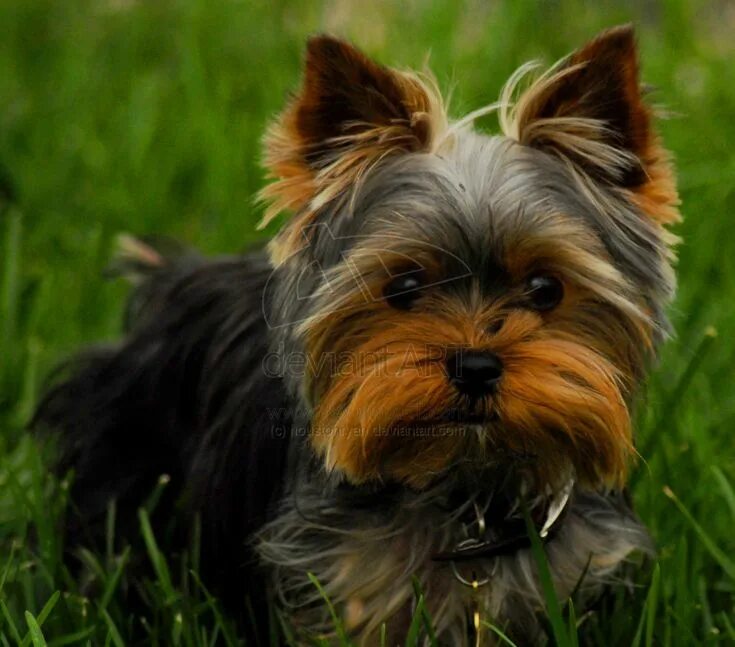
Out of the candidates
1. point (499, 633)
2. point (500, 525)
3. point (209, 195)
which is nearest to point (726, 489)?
point (500, 525)

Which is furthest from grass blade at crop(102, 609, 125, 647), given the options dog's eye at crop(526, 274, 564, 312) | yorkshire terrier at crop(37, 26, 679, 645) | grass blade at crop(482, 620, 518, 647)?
dog's eye at crop(526, 274, 564, 312)

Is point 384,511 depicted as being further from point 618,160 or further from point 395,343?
point 618,160

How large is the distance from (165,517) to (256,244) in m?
0.84

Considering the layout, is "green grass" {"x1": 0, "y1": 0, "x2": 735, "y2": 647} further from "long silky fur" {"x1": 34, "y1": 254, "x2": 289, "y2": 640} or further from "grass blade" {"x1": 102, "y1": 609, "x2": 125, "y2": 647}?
"long silky fur" {"x1": 34, "y1": 254, "x2": 289, "y2": 640}

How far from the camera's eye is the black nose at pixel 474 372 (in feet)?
8.15

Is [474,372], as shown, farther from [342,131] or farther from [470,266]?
[342,131]

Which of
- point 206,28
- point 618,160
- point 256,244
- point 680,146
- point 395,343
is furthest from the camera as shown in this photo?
point 206,28

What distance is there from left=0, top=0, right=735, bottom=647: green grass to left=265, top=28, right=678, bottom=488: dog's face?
383mm

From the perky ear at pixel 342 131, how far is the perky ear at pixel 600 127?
216mm

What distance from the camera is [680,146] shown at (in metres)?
5.36

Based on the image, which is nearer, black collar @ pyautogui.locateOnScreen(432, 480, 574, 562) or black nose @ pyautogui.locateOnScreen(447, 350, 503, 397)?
black nose @ pyautogui.locateOnScreen(447, 350, 503, 397)

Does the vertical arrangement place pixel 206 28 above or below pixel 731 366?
above

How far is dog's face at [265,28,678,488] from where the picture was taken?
2.55 m

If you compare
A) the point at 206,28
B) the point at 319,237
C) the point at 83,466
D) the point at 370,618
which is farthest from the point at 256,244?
the point at 206,28
